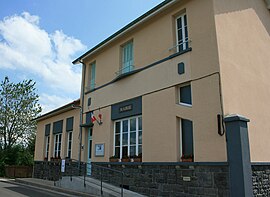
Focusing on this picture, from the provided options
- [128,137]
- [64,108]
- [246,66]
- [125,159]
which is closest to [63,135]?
[64,108]

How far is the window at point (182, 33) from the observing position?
30.8ft

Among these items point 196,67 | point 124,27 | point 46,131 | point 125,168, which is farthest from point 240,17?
point 46,131

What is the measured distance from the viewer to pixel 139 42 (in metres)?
11.3

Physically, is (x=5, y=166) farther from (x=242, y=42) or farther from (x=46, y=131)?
(x=242, y=42)

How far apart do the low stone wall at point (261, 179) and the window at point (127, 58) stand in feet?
20.3

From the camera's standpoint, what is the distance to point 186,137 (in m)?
8.60

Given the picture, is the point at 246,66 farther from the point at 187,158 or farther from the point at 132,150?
the point at 132,150

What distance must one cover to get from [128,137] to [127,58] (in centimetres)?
351

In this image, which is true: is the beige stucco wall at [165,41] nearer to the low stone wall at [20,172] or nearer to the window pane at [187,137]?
the window pane at [187,137]

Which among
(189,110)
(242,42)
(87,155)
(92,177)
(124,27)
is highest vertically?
(124,27)

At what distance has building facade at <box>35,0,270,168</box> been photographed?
26.2 feet

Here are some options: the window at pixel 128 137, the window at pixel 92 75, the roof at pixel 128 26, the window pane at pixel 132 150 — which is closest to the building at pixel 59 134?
the window at pixel 92 75

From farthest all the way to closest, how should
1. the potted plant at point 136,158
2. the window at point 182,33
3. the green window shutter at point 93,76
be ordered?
the green window shutter at point 93,76
the potted plant at point 136,158
the window at point 182,33

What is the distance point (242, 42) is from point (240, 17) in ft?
3.18
